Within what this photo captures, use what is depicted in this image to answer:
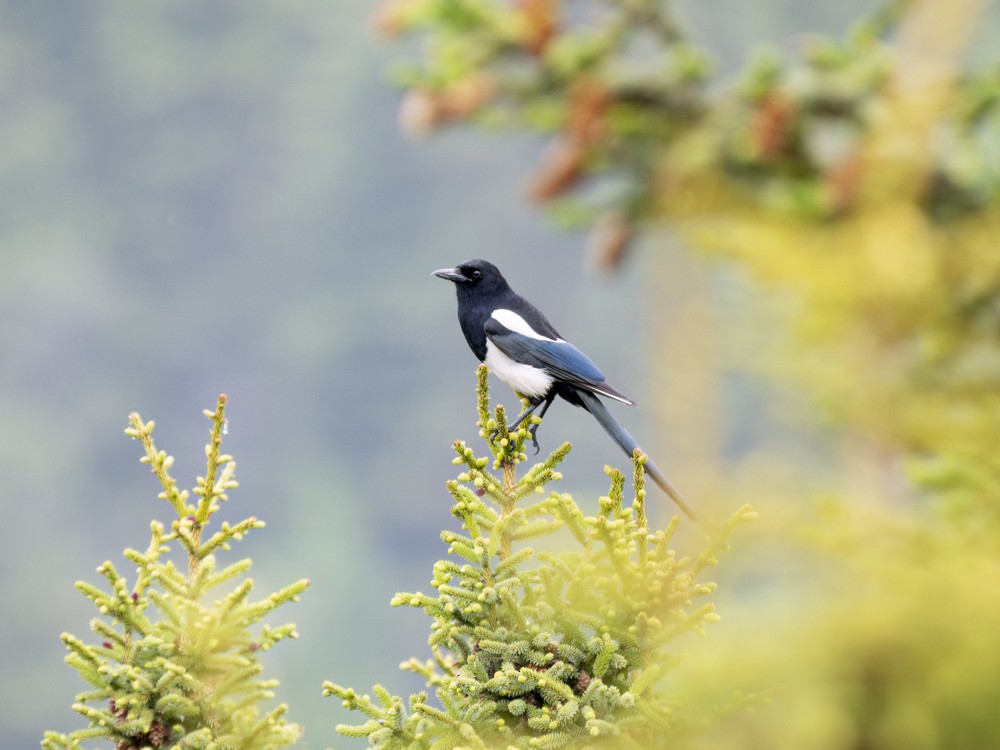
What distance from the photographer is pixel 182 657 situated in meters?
3.49

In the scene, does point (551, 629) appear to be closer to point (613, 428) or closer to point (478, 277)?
point (613, 428)

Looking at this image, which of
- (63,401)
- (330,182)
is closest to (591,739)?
(63,401)

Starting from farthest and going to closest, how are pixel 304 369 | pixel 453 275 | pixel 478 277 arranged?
pixel 304 369
pixel 478 277
pixel 453 275

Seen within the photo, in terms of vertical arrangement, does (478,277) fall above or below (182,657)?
above

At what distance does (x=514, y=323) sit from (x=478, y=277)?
0.44 metres

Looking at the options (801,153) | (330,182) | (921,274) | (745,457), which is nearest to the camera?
(745,457)

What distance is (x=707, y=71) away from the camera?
19.4 feet

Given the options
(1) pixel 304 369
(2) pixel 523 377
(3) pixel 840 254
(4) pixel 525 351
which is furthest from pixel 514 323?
(1) pixel 304 369

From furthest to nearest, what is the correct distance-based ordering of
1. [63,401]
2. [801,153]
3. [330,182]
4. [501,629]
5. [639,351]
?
[330,182]
[63,401]
[801,153]
[501,629]
[639,351]

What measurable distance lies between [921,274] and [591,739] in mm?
1495

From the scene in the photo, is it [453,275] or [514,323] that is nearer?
[514,323]

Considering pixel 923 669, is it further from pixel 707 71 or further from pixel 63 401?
pixel 63 401

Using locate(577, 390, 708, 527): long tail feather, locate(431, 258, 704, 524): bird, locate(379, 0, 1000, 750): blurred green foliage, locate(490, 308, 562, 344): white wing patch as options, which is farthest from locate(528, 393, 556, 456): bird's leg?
locate(379, 0, 1000, 750): blurred green foliage

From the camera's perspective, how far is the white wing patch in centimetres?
548
